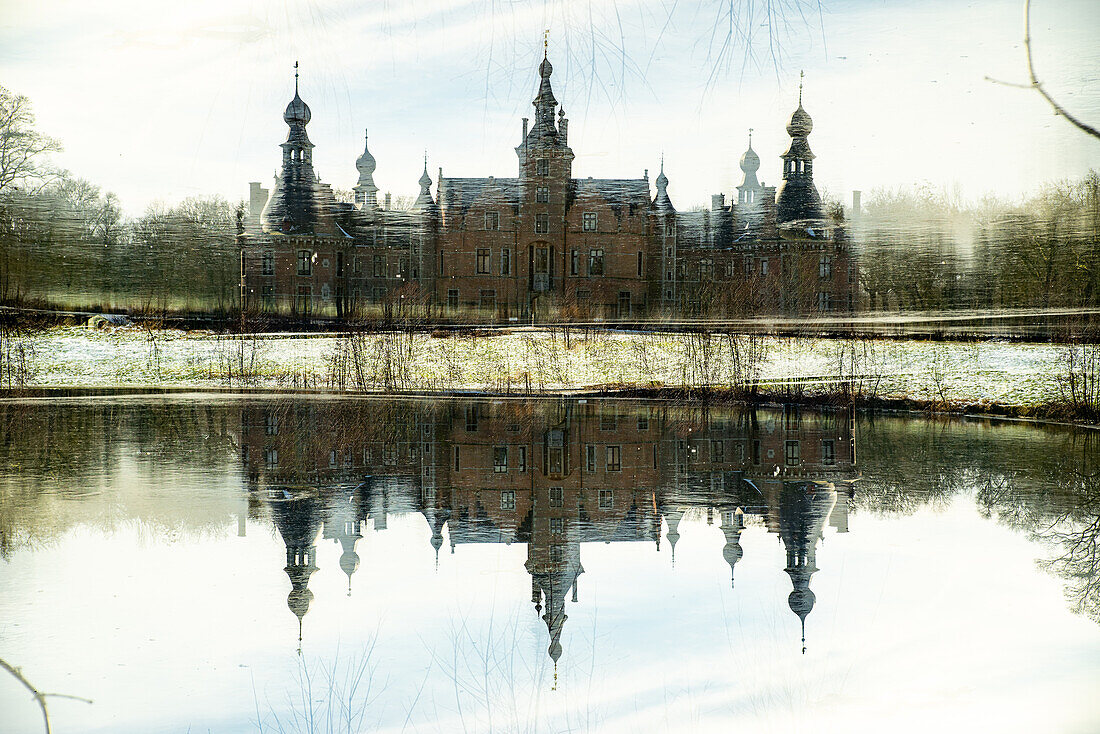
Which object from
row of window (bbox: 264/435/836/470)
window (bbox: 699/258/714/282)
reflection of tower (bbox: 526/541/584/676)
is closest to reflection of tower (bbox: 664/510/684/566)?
reflection of tower (bbox: 526/541/584/676)

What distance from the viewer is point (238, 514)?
7.91 meters

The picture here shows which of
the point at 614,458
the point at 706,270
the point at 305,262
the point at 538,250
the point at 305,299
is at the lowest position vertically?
the point at 614,458

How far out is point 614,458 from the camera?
10.8 metres

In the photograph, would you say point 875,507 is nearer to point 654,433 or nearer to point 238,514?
point 654,433

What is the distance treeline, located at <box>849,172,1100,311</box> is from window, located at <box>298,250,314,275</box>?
1274cm

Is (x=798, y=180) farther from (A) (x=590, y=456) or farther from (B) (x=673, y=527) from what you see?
(B) (x=673, y=527)

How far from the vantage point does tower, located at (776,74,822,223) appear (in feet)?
48.8

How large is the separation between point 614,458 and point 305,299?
10.6m

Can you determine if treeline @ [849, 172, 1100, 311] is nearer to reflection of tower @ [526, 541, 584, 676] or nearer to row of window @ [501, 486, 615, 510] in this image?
row of window @ [501, 486, 615, 510]

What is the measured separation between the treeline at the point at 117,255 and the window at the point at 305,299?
147 centimetres

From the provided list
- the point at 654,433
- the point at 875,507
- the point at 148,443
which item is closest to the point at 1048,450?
the point at 875,507

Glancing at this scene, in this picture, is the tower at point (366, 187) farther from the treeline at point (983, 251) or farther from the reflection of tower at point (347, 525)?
the treeline at point (983, 251)

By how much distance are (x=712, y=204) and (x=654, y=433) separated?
950 cm

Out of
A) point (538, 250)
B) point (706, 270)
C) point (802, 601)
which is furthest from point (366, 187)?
point (802, 601)
